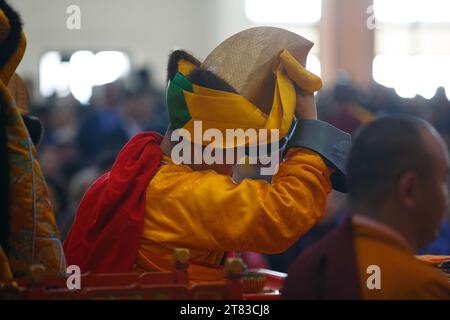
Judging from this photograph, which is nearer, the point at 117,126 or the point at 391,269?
the point at 391,269

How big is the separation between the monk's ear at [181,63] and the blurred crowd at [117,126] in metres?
1.58

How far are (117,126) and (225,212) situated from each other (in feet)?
16.9

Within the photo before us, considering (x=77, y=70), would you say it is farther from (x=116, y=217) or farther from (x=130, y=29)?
(x=116, y=217)

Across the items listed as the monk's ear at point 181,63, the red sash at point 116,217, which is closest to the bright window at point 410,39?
the monk's ear at point 181,63

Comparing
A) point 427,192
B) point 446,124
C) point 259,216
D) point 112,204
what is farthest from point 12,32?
point 446,124

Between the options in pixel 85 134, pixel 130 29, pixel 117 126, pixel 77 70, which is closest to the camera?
pixel 117 126

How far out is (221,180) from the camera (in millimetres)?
2535

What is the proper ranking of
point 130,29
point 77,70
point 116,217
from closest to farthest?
point 116,217, point 77,70, point 130,29

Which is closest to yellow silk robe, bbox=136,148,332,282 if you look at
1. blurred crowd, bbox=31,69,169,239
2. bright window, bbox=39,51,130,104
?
blurred crowd, bbox=31,69,169,239

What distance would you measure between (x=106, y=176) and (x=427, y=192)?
3.52 feet

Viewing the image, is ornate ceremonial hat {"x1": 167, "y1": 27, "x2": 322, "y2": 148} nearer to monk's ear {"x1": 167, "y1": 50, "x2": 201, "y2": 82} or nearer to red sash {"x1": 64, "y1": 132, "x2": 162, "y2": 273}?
monk's ear {"x1": 167, "y1": 50, "x2": 201, "y2": 82}

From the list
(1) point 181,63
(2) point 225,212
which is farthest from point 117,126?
(2) point 225,212

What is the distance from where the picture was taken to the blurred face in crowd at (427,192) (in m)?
1.95
